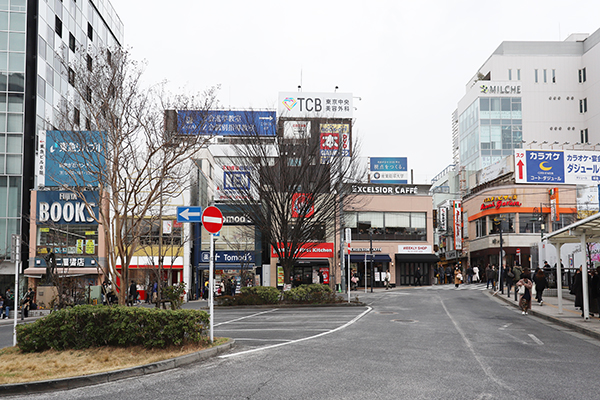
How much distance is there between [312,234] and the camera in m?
27.8

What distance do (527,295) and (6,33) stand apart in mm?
39922

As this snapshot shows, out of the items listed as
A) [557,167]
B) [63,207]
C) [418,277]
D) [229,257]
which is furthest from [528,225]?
[63,207]

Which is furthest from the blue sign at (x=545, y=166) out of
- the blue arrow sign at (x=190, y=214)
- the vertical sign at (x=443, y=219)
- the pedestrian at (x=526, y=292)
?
the blue arrow sign at (x=190, y=214)

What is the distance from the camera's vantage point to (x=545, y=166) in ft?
183

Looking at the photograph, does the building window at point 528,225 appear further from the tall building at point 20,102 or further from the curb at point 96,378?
the curb at point 96,378

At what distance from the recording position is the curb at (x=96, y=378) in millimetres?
7961

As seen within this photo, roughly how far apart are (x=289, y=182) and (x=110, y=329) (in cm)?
Answer: 1540

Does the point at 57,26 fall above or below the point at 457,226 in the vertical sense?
above

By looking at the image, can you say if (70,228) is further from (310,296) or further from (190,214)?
(190,214)

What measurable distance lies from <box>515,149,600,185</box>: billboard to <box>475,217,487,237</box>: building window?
5.68m

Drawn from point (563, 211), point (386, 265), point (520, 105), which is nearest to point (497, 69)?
point (520, 105)

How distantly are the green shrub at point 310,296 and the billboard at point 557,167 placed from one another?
35899 mm

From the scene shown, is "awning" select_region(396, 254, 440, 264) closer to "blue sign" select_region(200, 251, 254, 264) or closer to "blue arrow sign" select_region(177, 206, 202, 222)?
"blue sign" select_region(200, 251, 254, 264)

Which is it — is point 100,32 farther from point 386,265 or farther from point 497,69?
point 497,69
